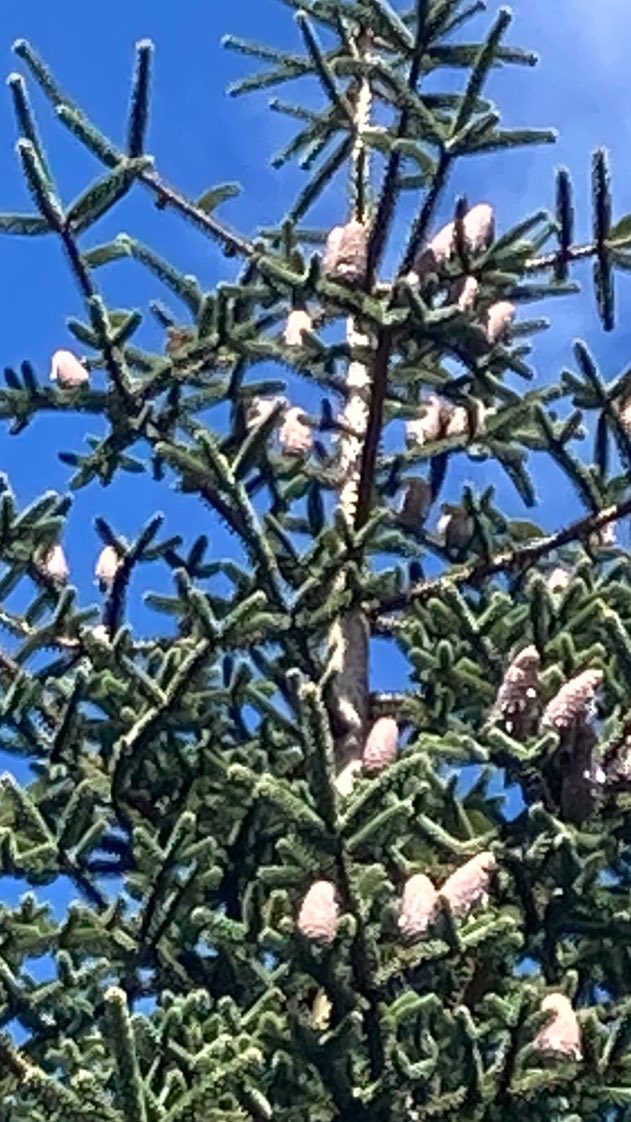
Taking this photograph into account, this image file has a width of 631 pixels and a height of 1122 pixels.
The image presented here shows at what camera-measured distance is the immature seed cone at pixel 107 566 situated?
326 inches

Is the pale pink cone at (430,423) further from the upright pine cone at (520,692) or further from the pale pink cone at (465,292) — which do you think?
the upright pine cone at (520,692)

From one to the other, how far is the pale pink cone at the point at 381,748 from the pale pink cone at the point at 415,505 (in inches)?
93.0

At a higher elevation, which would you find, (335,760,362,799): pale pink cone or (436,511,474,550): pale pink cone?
(436,511,474,550): pale pink cone

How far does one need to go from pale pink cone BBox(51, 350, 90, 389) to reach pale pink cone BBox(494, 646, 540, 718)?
250 centimetres

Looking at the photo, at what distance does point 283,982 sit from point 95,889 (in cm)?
112

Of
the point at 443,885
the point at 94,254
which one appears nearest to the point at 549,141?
the point at 94,254

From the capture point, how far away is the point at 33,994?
21.6 feet

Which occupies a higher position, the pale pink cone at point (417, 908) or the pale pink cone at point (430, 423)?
the pale pink cone at point (430, 423)

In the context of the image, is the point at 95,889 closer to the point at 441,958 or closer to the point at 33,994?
the point at 33,994

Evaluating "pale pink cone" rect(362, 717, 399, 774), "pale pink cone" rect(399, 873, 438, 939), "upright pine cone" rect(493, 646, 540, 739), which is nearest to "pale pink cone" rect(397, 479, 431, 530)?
"pale pink cone" rect(362, 717, 399, 774)

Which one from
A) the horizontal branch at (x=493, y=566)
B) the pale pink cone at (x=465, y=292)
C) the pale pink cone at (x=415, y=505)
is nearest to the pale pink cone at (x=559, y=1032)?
the horizontal branch at (x=493, y=566)

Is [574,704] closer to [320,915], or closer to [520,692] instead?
[520,692]

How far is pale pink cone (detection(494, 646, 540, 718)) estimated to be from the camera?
6398 mm

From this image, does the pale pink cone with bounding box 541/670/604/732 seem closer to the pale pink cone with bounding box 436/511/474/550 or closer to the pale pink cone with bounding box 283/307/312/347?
the pale pink cone with bounding box 283/307/312/347
